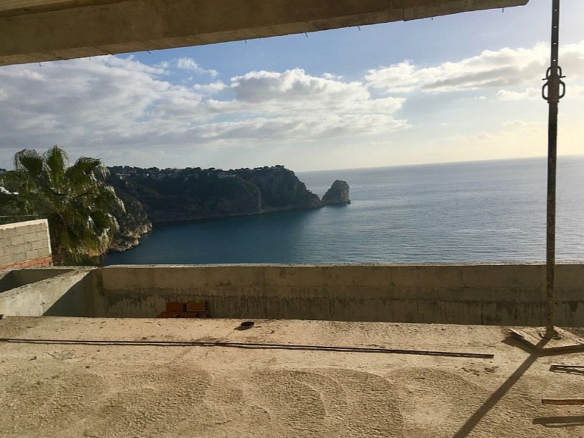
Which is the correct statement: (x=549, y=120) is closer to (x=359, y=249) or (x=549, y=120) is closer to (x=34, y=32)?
(x=34, y=32)

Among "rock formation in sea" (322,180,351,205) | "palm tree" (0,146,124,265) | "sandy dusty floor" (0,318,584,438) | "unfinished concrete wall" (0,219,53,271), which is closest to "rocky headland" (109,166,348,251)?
"rock formation in sea" (322,180,351,205)

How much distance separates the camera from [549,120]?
4.96m

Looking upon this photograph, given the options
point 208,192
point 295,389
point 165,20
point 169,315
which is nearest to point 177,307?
A: point 169,315

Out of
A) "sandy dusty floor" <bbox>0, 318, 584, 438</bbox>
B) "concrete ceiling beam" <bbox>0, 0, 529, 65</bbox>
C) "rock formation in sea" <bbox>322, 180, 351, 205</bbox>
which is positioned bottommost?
"rock formation in sea" <bbox>322, 180, 351, 205</bbox>

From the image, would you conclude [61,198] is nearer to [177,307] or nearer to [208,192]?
[177,307]

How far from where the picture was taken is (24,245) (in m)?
11.9

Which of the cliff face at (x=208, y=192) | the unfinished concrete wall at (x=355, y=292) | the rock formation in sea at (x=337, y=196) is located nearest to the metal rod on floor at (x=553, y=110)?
the unfinished concrete wall at (x=355, y=292)

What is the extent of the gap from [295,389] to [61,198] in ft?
50.5

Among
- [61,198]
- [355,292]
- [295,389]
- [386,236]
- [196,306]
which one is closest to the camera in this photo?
[295,389]

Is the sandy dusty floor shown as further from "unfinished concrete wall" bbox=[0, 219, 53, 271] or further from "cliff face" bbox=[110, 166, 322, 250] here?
"cliff face" bbox=[110, 166, 322, 250]

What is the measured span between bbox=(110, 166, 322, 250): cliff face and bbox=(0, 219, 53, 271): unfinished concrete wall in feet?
351

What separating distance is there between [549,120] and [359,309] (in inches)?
203

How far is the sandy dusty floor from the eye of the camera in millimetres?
3850

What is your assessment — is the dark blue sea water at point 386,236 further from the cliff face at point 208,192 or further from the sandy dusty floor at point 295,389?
the sandy dusty floor at point 295,389
